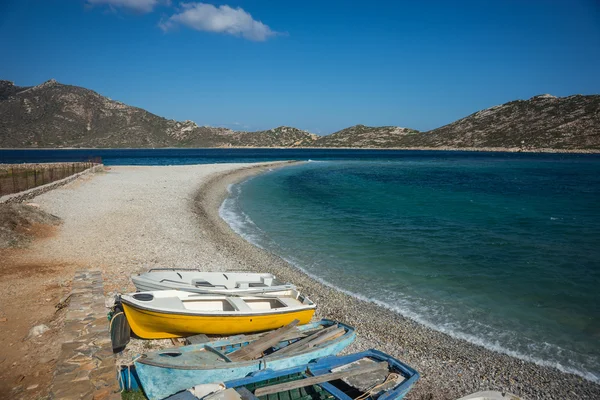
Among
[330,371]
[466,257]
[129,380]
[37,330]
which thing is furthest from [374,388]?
[466,257]

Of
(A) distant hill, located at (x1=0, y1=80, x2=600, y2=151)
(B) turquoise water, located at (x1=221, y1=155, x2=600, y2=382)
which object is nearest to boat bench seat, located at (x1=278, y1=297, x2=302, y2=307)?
(B) turquoise water, located at (x1=221, y1=155, x2=600, y2=382)

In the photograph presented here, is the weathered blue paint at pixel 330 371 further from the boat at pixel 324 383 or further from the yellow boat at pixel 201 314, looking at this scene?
the yellow boat at pixel 201 314

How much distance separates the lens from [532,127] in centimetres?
12900

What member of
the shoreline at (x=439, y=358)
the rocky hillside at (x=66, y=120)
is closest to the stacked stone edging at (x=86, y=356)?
the shoreline at (x=439, y=358)

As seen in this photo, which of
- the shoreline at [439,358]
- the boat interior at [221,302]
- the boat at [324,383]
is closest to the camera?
the boat at [324,383]

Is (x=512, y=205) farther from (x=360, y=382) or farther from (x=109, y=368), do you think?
(x=109, y=368)

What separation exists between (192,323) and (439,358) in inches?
243

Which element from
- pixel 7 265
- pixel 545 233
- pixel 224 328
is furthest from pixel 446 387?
pixel 545 233

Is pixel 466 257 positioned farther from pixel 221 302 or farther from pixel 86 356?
pixel 86 356

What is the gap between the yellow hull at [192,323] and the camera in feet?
27.5

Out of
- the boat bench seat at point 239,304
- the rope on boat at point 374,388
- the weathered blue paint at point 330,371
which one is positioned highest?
the boat bench seat at point 239,304

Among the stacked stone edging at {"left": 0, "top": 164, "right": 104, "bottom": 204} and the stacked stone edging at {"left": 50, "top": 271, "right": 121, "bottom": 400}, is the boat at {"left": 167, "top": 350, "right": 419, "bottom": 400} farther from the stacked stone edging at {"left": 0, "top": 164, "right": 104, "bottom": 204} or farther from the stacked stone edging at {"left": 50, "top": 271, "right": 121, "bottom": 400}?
the stacked stone edging at {"left": 0, "top": 164, "right": 104, "bottom": 204}

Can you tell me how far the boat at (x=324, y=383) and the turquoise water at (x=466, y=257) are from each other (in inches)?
159

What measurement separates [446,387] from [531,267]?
419 inches
